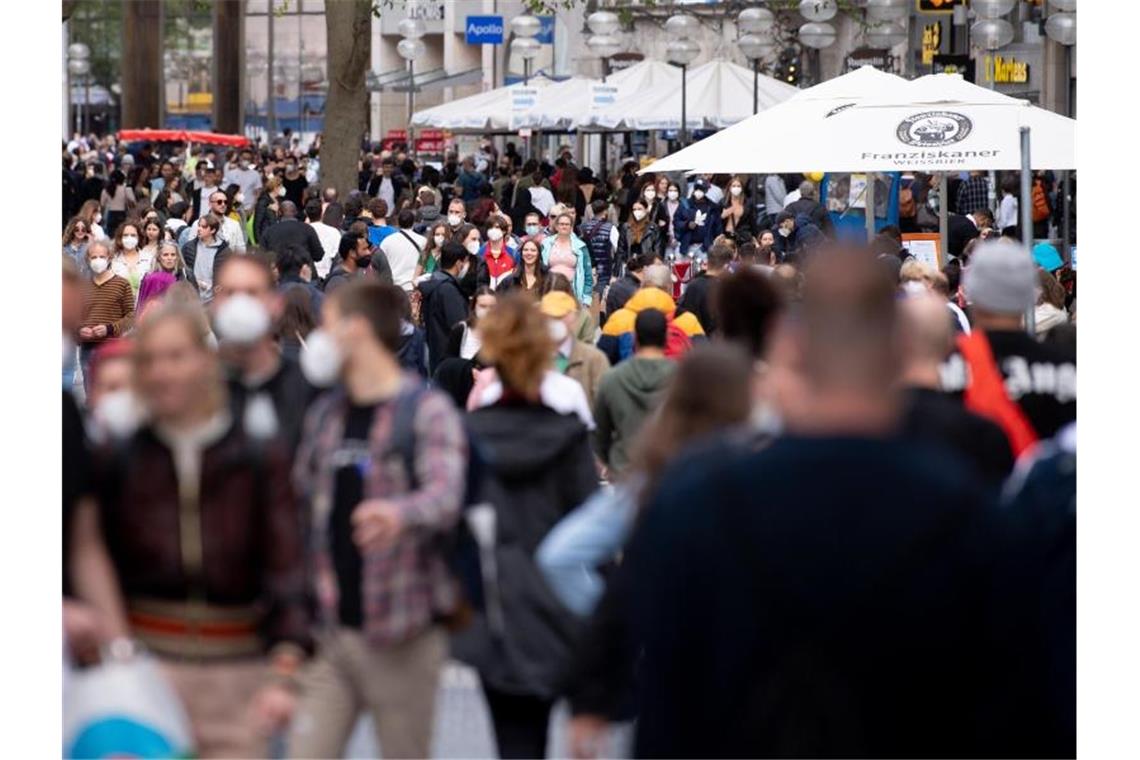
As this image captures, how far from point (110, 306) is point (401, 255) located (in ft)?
10.3

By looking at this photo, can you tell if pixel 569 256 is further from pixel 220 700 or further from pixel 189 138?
pixel 189 138

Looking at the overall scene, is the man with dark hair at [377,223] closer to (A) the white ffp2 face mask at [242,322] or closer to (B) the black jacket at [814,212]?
(B) the black jacket at [814,212]

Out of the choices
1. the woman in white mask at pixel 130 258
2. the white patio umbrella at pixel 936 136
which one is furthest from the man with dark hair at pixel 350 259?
the white patio umbrella at pixel 936 136

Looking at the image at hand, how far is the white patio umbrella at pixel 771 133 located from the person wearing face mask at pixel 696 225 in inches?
274

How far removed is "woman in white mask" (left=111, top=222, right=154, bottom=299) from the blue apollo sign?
31.9 m

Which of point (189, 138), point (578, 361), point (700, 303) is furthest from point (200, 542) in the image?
point (189, 138)

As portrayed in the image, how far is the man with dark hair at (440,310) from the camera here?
15406 millimetres

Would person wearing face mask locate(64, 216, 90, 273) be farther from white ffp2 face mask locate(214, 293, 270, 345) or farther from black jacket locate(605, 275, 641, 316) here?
white ffp2 face mask locate(214, 293, 270, 345)

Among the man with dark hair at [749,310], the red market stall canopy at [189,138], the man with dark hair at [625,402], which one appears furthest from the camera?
the red market stall canopy at [189,138]

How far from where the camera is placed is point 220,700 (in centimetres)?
567

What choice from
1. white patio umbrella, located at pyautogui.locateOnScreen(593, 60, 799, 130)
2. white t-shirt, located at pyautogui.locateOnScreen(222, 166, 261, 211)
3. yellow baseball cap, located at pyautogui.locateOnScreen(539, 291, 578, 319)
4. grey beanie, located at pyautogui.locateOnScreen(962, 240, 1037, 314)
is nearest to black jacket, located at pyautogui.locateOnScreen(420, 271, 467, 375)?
yellow baseball cap, located at pyautogui.locateOnScreen(539, 291, 578, 319)

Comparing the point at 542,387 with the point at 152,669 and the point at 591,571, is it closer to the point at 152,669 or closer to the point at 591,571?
the point at 591,571

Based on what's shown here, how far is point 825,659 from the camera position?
4.48 meters

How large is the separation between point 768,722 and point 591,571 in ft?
7.79
